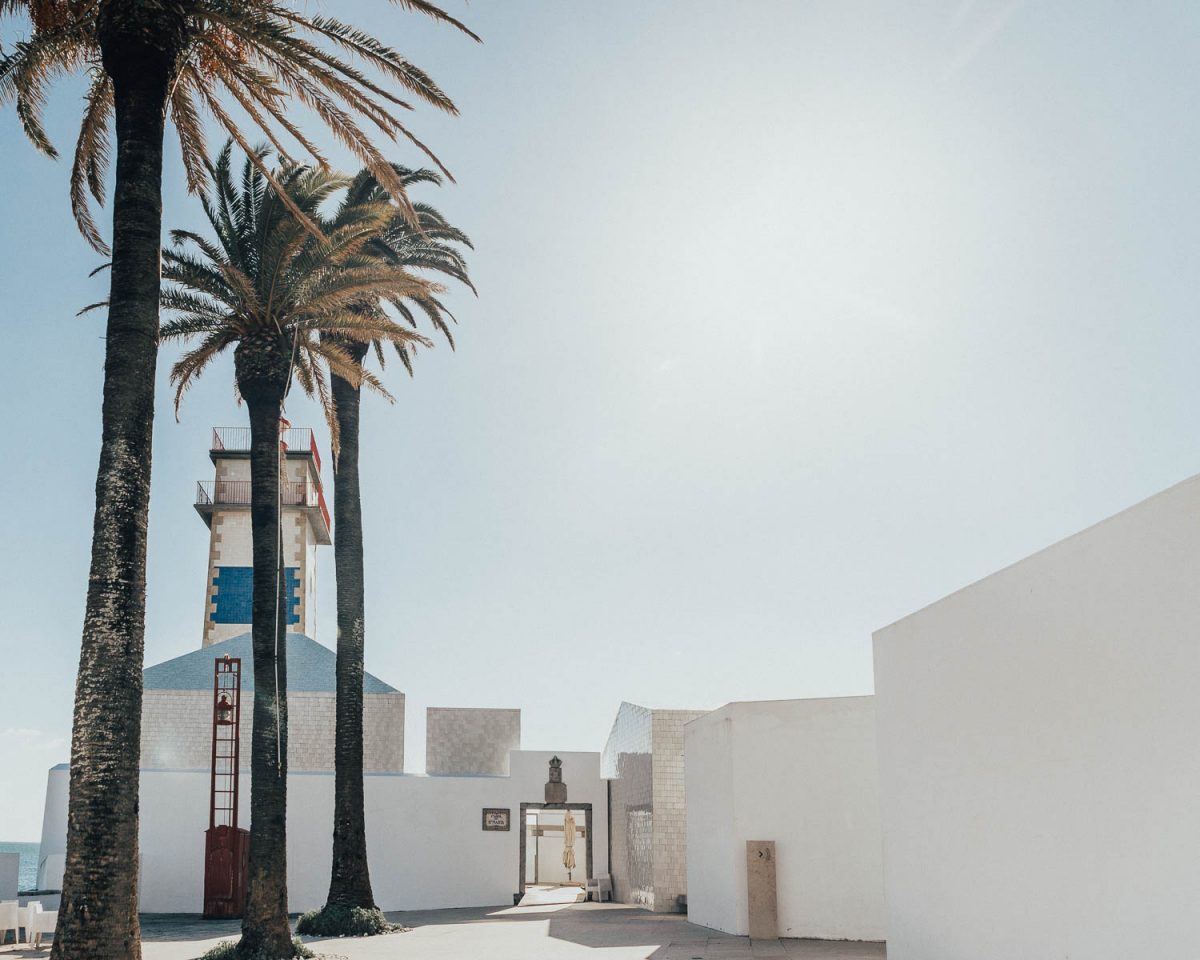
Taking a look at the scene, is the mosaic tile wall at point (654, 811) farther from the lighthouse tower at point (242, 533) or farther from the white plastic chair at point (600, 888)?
the lighthouse tower at point (242, 533)

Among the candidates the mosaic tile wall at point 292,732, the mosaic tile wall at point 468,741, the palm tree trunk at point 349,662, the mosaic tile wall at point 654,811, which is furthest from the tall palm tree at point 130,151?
the mosaic tile wall at point 468,741

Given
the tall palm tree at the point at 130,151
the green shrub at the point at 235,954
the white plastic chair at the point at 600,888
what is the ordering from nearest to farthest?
the tall palm tree at the point at 130,151 → the green shrub at the point at 235,954 → the white plastic chair at the point at 600,888

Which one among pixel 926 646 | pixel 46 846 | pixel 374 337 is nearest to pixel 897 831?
pixel 926 646

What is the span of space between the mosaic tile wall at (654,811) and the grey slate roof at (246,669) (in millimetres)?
6706

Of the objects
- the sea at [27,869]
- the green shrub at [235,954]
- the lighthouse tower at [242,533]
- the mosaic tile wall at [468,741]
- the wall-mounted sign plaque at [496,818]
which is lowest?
the sea at [27,869]

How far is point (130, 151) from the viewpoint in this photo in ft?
33.1

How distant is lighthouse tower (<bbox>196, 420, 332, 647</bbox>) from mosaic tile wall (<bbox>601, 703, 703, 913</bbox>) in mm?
10437

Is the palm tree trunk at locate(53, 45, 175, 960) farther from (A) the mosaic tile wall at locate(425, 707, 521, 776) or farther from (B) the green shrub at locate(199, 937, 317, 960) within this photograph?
(A) the mosaic tile wall at locate(425, 707, 521, 776)

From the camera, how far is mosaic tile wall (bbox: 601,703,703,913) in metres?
20.8

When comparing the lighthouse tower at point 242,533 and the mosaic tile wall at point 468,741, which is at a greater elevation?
the lighthouse tower at point 242,533

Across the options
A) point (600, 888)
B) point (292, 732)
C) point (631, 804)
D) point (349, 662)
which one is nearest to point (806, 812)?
point (631, 804)

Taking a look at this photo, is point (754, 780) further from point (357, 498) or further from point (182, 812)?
point (182, 812)

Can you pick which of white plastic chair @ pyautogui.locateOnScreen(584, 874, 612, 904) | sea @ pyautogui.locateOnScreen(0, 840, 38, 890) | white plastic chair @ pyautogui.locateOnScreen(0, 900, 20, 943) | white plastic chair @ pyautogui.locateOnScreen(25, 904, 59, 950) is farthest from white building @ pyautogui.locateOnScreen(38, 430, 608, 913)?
sea @ pyautogui.locateOnScreen(0, 840, 38, 890)

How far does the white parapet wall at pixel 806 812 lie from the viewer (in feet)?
51.9
